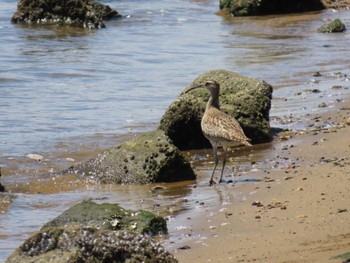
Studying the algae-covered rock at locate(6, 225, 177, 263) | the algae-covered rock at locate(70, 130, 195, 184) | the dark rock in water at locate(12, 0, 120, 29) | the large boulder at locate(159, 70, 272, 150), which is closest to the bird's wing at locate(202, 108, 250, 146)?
the algae-covered rock at locate(70, 130, 195, 184)

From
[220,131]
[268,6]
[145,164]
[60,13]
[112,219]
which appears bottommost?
[60,13]

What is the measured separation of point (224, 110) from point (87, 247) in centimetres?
705

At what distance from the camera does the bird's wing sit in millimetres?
11008

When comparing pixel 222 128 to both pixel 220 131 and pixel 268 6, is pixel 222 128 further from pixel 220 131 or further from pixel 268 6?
pixel 268 6

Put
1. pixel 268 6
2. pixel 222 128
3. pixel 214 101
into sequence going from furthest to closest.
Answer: pixel 268 6
pixel 214 101
pixel 222 128

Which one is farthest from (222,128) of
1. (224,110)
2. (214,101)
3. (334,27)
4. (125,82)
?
(334,27)

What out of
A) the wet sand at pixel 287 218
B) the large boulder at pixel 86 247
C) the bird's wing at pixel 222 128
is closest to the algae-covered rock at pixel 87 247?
the large boulder at pixel 86 247

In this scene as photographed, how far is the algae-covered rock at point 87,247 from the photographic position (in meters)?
5.78

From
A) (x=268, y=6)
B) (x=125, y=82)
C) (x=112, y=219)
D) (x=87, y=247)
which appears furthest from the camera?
(x=268, y=6)

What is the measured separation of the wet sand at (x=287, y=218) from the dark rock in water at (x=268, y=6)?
1807 centimetres

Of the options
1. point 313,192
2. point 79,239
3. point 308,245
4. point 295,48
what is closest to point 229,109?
point 313,192

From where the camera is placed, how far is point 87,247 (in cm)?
581

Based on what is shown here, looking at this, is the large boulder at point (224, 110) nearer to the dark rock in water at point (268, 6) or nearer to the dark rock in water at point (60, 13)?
the dark rock in water at point (60, 13)

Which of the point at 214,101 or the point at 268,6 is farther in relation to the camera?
the point at 268,6
